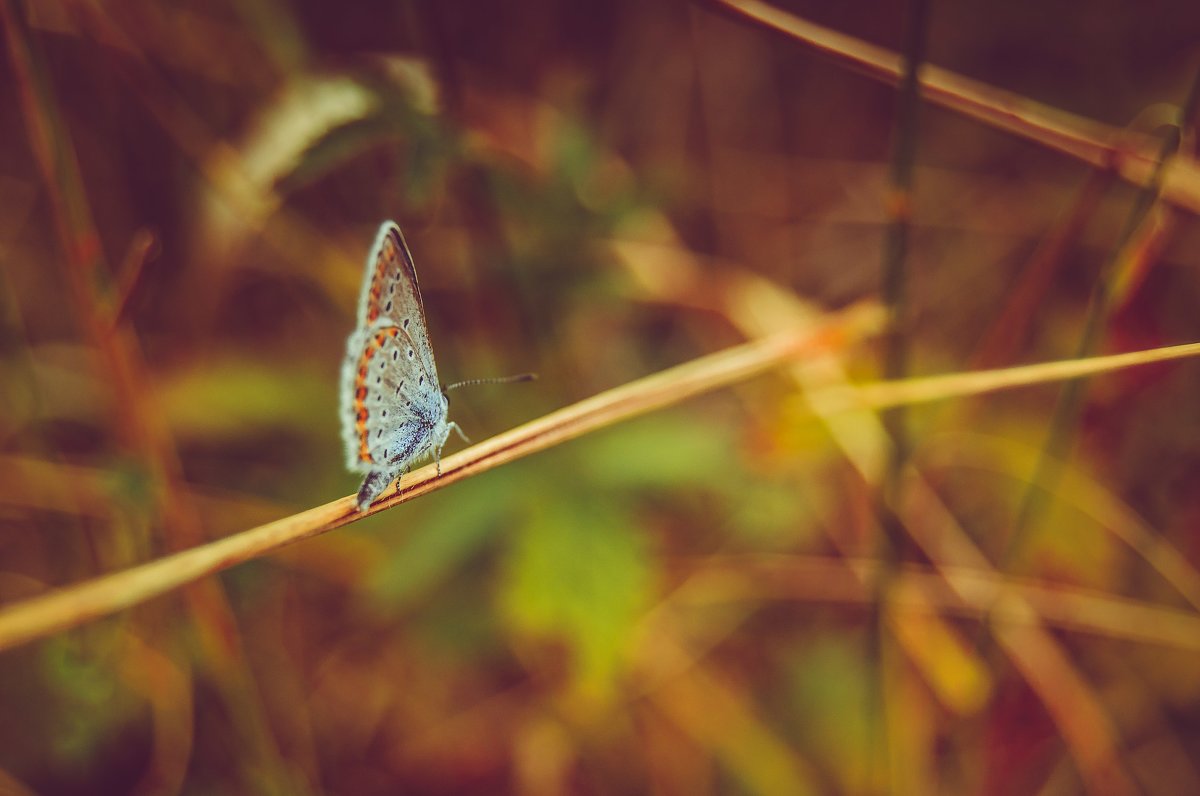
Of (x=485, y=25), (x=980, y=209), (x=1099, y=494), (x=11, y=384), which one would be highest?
(x=485, y=25)

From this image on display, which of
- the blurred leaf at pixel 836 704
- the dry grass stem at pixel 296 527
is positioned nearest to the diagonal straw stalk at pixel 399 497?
the dry grass stem at pixel 296 527

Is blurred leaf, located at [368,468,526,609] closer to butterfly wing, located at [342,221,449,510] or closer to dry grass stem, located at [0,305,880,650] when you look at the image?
butterfly wing, located at [342,221,449,510]

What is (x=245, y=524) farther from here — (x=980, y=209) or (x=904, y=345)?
(x=980, y=209)

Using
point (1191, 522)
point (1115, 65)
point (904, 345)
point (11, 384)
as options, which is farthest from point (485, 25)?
point (1191, 522)

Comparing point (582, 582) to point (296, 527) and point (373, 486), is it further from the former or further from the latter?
point (296, 527)

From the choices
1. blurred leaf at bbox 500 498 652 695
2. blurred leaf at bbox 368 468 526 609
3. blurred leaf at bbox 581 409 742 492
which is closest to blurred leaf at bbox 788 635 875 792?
blurred leaf at bbox 581 409 742 492

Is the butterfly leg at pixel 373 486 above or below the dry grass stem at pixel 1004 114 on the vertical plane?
below

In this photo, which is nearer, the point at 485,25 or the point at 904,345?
the point at 904,345

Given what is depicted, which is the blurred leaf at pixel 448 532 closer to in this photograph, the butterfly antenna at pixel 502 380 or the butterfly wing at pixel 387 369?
the butterfly antenna at pixel 502 380
